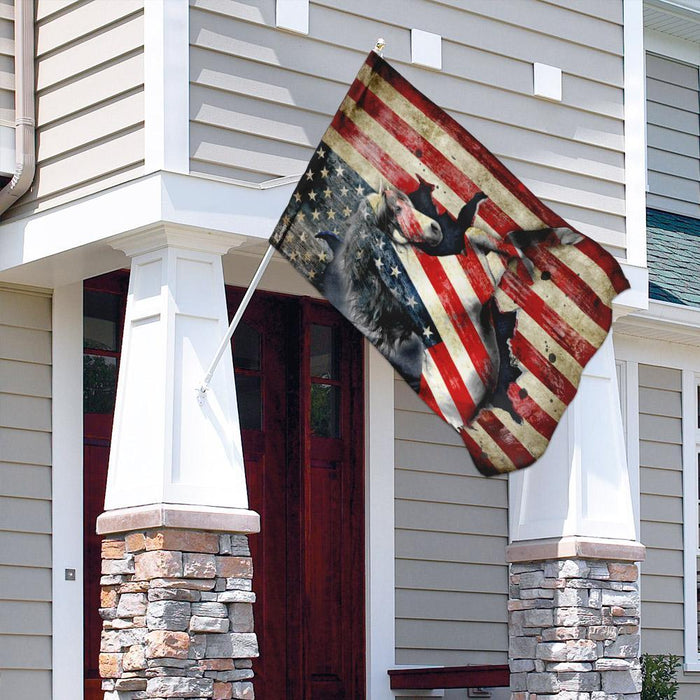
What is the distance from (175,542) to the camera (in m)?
7.55

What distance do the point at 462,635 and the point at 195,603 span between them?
3.51 metres

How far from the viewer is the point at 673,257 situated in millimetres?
12133

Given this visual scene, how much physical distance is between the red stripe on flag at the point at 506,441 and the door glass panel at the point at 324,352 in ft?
11.7

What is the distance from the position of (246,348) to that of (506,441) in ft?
11.8

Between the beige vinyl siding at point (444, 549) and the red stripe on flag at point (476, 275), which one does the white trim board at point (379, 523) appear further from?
the red stripe on flag at point (476, 275)

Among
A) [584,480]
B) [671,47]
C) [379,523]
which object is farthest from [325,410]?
[671,47]

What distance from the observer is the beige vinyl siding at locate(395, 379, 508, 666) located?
10398 mm

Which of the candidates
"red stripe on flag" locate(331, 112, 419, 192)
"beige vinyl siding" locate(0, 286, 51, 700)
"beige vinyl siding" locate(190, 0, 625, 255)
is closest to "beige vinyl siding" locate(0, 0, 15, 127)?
"beige vinyl siding" locate(0, 286, 51, 700)

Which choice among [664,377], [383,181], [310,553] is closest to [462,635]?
[310,553]

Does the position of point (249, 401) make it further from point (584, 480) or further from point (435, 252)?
point (435, 252)

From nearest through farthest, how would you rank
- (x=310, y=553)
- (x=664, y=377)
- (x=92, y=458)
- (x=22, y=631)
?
(x=22, y=631) < (x=92, y=458) < (x=310, y=553) < (x=664, y=377)

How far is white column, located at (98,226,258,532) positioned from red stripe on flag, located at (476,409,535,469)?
1.55 m

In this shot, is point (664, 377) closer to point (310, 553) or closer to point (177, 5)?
point (310, 553)

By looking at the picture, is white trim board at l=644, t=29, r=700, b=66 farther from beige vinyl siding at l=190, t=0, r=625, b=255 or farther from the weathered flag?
the weathered flag
